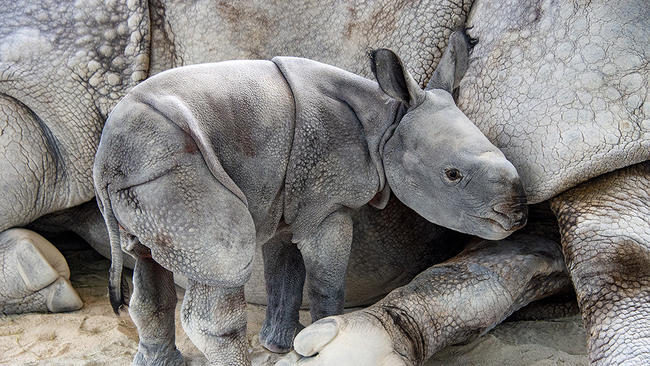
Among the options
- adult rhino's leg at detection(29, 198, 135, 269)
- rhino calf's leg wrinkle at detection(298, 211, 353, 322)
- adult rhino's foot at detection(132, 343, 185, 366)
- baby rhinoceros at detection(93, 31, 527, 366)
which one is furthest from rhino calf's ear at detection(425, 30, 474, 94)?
→ adult rhino's leg at detection(29, 198, 135, 269)

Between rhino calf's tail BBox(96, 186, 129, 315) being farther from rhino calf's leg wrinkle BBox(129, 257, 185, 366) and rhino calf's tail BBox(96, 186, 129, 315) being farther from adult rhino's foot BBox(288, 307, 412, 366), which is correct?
adult rhino's foot BBox(288, 307, 412, 366)

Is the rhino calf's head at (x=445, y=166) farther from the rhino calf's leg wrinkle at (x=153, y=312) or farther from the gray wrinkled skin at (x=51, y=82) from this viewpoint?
the gray wrinkled skin at (x=51, y=82)

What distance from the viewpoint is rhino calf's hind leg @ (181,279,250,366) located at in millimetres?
1779

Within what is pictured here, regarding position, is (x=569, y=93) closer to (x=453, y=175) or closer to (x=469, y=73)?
(x=469, y=73)

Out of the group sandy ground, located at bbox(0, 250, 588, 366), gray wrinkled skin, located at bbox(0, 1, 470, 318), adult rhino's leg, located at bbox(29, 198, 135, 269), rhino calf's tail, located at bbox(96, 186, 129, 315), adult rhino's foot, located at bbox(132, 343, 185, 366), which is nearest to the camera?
rhino calf's tail, located at bbox(96, 186, 129, 315)

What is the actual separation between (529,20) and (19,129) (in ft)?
5.15

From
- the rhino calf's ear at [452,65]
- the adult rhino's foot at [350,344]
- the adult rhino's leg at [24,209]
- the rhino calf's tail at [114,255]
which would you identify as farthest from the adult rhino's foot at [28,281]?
the rhino calf's ear at [452,65]

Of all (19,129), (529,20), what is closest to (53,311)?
(19,129)

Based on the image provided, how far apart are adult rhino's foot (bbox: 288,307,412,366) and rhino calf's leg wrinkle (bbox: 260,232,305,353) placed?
0.34 metres

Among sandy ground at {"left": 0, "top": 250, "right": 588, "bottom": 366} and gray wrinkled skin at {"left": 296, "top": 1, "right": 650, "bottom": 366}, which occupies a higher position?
gray wrinkled skin at {"left": 296, "top": 1, "right": 650, "bottom": 366}

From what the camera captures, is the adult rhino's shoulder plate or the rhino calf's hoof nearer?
the adult rhino's shoulder plate

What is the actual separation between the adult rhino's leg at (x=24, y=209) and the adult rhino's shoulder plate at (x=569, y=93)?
138 centimetres

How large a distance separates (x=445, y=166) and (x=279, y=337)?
73 centimetres

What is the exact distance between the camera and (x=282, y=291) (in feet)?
7.23
